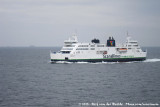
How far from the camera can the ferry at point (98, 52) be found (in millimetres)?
59312

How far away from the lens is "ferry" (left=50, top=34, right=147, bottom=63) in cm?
5931

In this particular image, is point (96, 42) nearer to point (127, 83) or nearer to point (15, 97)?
point (127, 83)

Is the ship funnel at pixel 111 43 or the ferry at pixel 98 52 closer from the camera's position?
the ferry at pixel 98 52

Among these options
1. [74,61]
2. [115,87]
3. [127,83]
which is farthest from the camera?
[74,61]

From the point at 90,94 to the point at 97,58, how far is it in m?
34.1

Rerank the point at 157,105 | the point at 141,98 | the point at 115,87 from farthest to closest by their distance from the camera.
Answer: the point at 115,87, the point at 141,98, the point at 157,105

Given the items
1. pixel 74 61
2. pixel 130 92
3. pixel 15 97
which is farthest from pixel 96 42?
pixel 15 97

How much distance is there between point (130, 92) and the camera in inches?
1152

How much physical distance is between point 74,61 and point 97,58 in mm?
6578

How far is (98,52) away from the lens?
62281mm

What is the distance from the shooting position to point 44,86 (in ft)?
108

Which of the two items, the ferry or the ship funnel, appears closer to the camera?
the ferry

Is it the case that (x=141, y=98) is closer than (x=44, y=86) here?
Yes

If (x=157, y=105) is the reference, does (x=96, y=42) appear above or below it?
above
